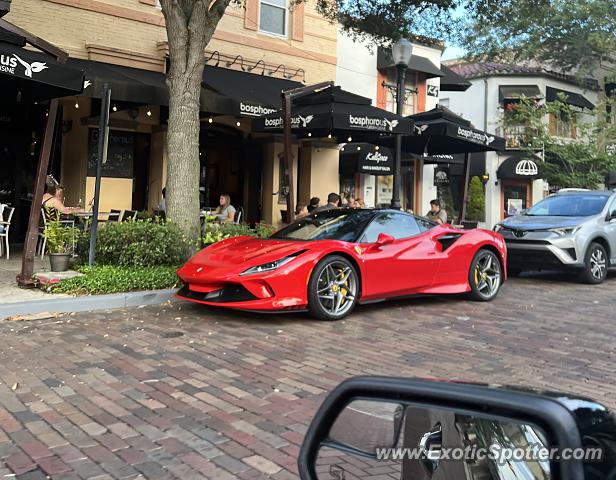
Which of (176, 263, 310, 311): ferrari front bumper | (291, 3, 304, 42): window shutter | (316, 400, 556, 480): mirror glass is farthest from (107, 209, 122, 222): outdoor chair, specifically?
(316, 400, 556, 480): mirror glass

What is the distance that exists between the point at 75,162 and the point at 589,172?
1917 cm

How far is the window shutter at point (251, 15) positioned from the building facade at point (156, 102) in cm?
3

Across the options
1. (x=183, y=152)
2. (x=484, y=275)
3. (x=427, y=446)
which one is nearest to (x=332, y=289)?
(x=484, y=275)

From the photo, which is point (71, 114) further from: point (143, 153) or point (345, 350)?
point (345, 350)

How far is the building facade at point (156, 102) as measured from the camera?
460 inches

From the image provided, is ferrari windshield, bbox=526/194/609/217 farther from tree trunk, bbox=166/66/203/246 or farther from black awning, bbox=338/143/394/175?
tree trunk, bbox=166/66/203/246

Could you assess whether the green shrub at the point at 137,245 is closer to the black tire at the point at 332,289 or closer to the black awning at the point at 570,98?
the black tire at the point at 332,289

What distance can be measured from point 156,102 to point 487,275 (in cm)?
679

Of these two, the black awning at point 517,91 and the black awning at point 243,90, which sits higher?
the black awning at point 517,91

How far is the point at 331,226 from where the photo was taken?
743cm

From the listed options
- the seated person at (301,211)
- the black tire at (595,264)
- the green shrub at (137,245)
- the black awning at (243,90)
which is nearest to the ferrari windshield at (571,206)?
the black tire at (595,264)

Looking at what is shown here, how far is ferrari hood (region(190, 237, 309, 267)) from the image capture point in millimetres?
6445

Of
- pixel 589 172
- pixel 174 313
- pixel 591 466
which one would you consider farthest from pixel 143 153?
pixel 589 172

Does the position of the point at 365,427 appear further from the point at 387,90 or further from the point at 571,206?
the point at 387,90
